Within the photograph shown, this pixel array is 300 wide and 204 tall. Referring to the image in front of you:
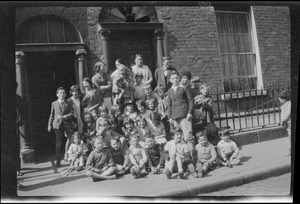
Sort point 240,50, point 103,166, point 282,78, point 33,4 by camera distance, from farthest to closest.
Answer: point 240,50 < point 282,78 < point 103,166 < point 33,4

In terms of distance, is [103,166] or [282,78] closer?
[103,166]

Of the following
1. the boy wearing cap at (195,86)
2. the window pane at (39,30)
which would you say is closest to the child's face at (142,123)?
the boy wearing cap at (195,86)

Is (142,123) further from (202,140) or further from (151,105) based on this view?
(202,140)

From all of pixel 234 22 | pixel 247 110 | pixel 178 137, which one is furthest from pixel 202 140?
pixel 234 22

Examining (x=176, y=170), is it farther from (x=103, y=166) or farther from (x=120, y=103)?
(x=120, y=103)

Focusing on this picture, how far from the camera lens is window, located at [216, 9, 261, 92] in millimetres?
6695

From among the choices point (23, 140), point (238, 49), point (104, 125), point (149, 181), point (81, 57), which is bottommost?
point (149, 181)

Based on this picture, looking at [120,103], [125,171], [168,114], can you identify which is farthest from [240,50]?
[125,171]

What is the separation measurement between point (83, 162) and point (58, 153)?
381mm

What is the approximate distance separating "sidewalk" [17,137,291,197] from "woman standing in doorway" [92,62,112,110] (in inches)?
48.1

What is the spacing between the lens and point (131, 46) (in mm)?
5734

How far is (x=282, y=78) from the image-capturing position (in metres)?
6.26

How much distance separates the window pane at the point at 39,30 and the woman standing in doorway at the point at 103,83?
1.01 m

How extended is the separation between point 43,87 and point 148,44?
7.60 feet
